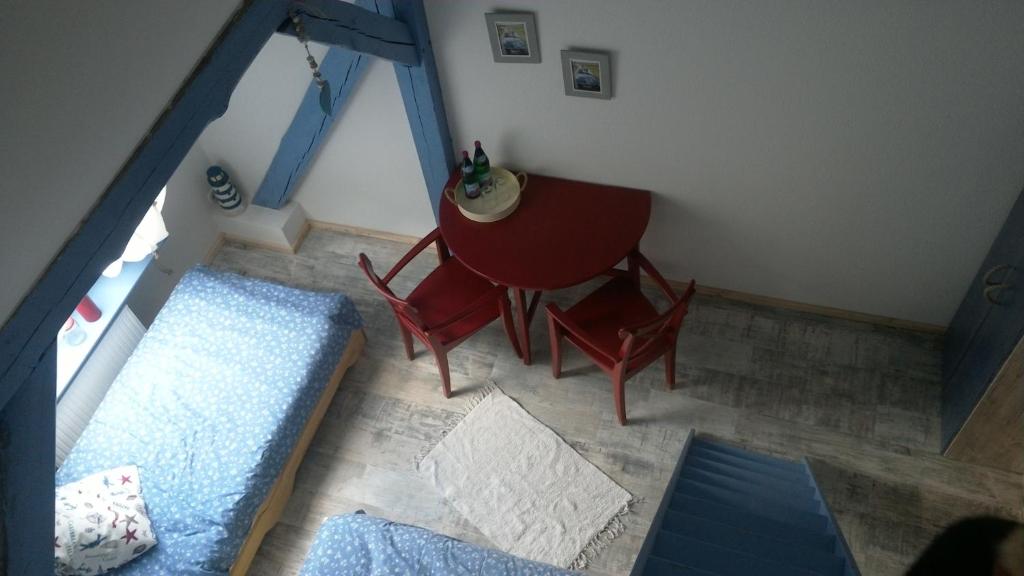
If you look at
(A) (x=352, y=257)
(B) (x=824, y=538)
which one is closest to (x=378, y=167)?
(A) (x=352, y=257)

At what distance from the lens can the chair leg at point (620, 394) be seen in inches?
135

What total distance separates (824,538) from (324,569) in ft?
5.98

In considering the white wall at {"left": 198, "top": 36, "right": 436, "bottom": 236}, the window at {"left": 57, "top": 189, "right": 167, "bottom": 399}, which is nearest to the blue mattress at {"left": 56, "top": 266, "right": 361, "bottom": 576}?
the window at {"left": 57, "top": 189, "right": 167, "bottom": 399}

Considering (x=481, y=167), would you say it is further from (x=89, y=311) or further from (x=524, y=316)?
(x=89, y=311)

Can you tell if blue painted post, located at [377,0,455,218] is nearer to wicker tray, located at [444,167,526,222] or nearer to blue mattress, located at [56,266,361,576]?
wicker tray, located at [444,167,526,222]

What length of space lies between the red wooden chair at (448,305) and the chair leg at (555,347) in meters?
0.22

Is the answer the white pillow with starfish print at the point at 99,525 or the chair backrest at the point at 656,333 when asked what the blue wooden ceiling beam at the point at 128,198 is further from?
the chair backrest at the point at 656,333

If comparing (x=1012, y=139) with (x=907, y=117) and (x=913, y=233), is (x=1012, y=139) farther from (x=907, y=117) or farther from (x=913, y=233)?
(x=913, y=233)

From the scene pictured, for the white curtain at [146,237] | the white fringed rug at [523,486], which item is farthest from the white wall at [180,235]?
the white fringed rug at [523,486]

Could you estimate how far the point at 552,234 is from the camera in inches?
135

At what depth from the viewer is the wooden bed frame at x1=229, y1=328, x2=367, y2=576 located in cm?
336

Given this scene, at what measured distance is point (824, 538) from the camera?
2.79 meters

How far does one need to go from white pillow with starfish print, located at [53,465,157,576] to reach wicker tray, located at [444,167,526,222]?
5.82 feet

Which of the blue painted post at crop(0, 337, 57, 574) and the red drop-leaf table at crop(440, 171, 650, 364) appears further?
the red drop-leaf table at crop(440, 171, 650, 364)
